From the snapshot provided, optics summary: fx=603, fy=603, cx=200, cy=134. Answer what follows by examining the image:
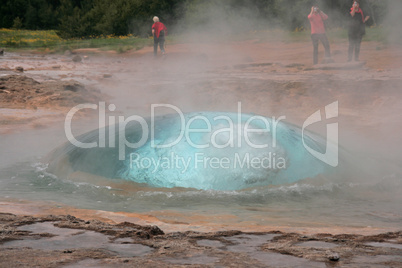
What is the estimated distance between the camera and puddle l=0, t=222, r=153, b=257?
2.87 meters

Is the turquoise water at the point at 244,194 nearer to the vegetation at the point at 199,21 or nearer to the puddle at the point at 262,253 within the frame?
the puddle at the point at 262,253

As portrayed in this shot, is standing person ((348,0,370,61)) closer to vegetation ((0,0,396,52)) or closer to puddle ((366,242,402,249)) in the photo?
vegetation ((0,0,396,52))

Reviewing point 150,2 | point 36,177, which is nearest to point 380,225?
point 36,177

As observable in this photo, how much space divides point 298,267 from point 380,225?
144 centimetres

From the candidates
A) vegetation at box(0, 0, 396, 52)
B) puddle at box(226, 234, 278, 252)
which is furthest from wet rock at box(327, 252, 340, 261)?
vegetation at box(0, 0, 396, 52)

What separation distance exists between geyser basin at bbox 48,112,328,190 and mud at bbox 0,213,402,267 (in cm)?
102

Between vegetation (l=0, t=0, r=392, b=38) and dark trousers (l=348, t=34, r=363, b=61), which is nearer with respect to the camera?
dark trousers (l=348, t=34, r=363, b=61)

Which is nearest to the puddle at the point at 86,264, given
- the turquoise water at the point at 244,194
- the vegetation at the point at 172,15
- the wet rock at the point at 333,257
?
the wet rock at the point at 333,257

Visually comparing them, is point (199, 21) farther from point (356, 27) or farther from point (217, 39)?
point (356, 27)

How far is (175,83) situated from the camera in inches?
467

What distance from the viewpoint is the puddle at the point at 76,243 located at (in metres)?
2.87

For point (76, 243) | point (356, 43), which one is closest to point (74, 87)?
point (356, 43)

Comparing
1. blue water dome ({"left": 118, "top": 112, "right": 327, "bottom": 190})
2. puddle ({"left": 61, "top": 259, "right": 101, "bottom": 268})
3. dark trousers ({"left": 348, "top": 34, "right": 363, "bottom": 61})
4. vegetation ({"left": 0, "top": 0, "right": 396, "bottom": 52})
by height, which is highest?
vegetation ({"left": 0, "top": 0, "right": 396, "bottom": 52})

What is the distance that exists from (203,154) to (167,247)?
1585 mm
